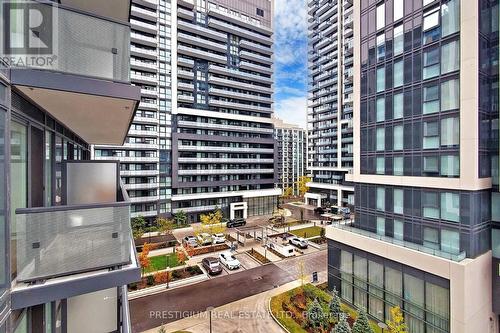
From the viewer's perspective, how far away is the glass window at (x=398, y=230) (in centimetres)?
1880

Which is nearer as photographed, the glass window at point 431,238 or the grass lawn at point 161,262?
the glass window at point 431,238

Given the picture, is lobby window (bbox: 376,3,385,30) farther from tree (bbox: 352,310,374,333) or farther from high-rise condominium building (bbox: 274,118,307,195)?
high-rise condominium building (bbox: 274,118,307,195)

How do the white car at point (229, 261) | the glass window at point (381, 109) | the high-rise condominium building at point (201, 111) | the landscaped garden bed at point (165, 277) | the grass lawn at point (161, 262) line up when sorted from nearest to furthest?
1. the glass window at point (381, 109)
2. the landscaped garden bed at point (165, 277)
3. the grass lawn at point (161, 262)
4. the white car at point (229, 261)
5. the high-rise condominium building at point (201, 111)

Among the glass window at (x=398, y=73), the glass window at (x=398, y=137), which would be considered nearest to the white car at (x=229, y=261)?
the glass window at (x=398, y=137)

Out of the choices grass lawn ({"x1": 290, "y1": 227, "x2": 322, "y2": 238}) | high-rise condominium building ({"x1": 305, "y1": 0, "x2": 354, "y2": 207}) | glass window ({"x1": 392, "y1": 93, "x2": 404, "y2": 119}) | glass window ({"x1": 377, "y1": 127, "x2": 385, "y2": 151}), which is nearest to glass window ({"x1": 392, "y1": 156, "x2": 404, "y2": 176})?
glass window ({"x1": 377, "y1": 127, "x2": 385, "y2": 151})

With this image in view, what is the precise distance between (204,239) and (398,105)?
27093 mm

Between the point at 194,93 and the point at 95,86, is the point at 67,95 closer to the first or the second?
the point at 95,86

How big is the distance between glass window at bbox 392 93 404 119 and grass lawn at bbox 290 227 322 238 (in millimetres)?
24598

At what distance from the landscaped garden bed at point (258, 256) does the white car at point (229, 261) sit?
2.85 meters

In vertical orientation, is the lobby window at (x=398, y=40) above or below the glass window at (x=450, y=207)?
above

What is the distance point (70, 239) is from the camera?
3924 mm

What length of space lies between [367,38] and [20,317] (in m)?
25.5

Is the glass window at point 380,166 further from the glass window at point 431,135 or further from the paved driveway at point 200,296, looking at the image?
the paved driveway at point 200,296

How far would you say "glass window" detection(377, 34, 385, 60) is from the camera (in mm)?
20266
